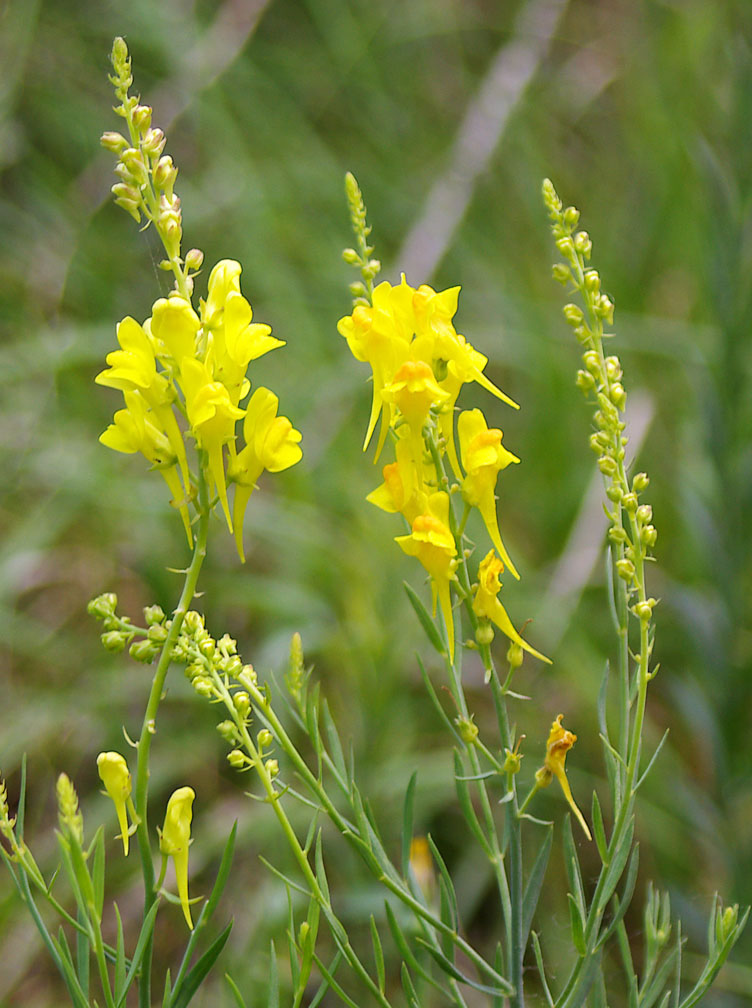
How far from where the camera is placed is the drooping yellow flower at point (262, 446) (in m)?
0.49

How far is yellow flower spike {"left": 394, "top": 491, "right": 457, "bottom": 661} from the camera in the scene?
0.45 metres

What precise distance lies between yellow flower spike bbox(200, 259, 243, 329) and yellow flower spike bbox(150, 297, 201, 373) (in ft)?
0.04

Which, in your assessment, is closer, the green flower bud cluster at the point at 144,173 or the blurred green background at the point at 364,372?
the green flower bud cluster at the point at 144,173

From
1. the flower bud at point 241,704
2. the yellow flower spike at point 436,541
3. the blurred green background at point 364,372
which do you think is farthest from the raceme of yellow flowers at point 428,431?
the blurred green background at point 364,372

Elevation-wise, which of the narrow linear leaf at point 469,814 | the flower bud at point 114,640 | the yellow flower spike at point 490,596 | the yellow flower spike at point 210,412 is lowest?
the narrow linear leaf at point 469,814

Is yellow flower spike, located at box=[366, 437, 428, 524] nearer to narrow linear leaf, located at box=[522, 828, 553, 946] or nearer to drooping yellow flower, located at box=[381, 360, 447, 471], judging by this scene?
drooping yellow flower, located at box=[381, 360, 447, 471]

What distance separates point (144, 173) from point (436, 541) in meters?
0.23

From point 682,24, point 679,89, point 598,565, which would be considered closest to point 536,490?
point 598,565

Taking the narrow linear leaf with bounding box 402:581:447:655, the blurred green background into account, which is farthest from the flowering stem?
the blurred green background

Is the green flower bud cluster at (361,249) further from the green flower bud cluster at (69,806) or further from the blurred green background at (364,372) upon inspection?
the blurred green background at (364,372)

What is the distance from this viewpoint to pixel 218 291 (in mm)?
482

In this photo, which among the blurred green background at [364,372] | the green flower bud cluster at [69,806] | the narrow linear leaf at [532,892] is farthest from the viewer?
the blurred green background at [364,372]

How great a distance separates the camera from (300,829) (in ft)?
4.27

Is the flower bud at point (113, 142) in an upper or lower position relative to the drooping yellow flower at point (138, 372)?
upper
